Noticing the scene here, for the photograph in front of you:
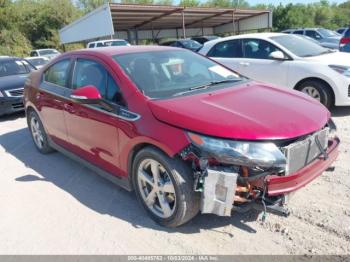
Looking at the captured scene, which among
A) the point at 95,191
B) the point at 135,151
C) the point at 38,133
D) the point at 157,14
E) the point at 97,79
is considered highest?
the point at 157,14

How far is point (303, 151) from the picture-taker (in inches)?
116

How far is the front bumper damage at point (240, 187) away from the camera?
2.76 metres

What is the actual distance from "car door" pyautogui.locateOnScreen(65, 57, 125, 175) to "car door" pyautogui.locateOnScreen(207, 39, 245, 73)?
4.20 meters

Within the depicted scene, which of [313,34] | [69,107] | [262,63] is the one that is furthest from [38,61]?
[313,34]

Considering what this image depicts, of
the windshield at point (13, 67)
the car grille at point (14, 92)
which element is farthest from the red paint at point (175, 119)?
the windshield at point (13, 67)

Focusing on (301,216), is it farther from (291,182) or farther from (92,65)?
(92,65)

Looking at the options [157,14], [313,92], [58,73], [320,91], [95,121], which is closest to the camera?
[95,121]

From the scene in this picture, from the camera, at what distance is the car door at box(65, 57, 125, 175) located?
11.9 ft

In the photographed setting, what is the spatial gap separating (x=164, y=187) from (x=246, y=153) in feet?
2.83

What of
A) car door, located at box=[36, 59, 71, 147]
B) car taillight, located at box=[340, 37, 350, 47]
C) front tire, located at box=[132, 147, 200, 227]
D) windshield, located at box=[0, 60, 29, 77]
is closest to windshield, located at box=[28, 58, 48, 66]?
windshield, located at box=[0, 60, 29, 77]

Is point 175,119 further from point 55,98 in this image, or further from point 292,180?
point 55,98

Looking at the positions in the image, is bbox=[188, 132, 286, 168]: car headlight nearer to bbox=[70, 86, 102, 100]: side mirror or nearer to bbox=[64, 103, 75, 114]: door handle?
bbox=[70, 86, 102, 100]: side mirror

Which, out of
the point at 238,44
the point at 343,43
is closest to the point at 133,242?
the point at 238,44

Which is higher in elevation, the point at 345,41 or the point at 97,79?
the point at 97,79
